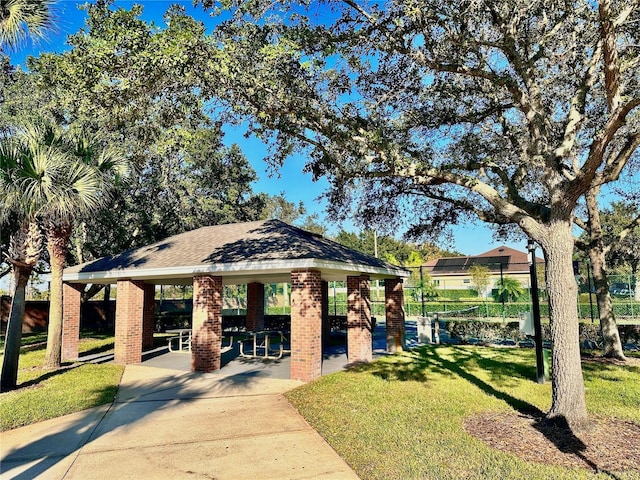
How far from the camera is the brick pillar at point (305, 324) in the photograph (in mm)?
9742

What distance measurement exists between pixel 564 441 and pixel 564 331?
60.0 inches

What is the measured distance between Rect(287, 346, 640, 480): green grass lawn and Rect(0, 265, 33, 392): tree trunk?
622 cm

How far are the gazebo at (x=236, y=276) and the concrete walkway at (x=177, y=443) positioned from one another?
2319 millimetres

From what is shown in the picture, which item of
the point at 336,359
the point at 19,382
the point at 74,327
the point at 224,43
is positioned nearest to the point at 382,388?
the point at 336,359

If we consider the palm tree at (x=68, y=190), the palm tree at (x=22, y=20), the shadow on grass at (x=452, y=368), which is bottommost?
the shadow on grass at (x=452, y=368)

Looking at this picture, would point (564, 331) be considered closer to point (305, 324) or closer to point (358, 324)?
point (305, 324)

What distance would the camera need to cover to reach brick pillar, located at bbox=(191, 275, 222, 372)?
1096 centimetres

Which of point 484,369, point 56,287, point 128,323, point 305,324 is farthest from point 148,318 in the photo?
point 484,369

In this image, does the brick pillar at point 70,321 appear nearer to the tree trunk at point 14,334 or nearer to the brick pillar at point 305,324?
the tree trunk at point 14,334

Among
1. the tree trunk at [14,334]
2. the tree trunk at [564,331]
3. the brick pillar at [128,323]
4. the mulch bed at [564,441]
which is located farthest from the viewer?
the brick pillar at [128,323]

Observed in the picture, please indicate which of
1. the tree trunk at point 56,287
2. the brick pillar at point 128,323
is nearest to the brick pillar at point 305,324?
the brick pillar at point 128,323

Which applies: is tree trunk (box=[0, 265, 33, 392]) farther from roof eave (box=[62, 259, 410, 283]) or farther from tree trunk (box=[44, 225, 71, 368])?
roof eave (box=[62, 259, 410, 283])

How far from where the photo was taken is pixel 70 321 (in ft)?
45.2

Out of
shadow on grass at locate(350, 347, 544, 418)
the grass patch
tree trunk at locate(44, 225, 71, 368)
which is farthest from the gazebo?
tree trunk at locate(44, 225, 71, 368)
